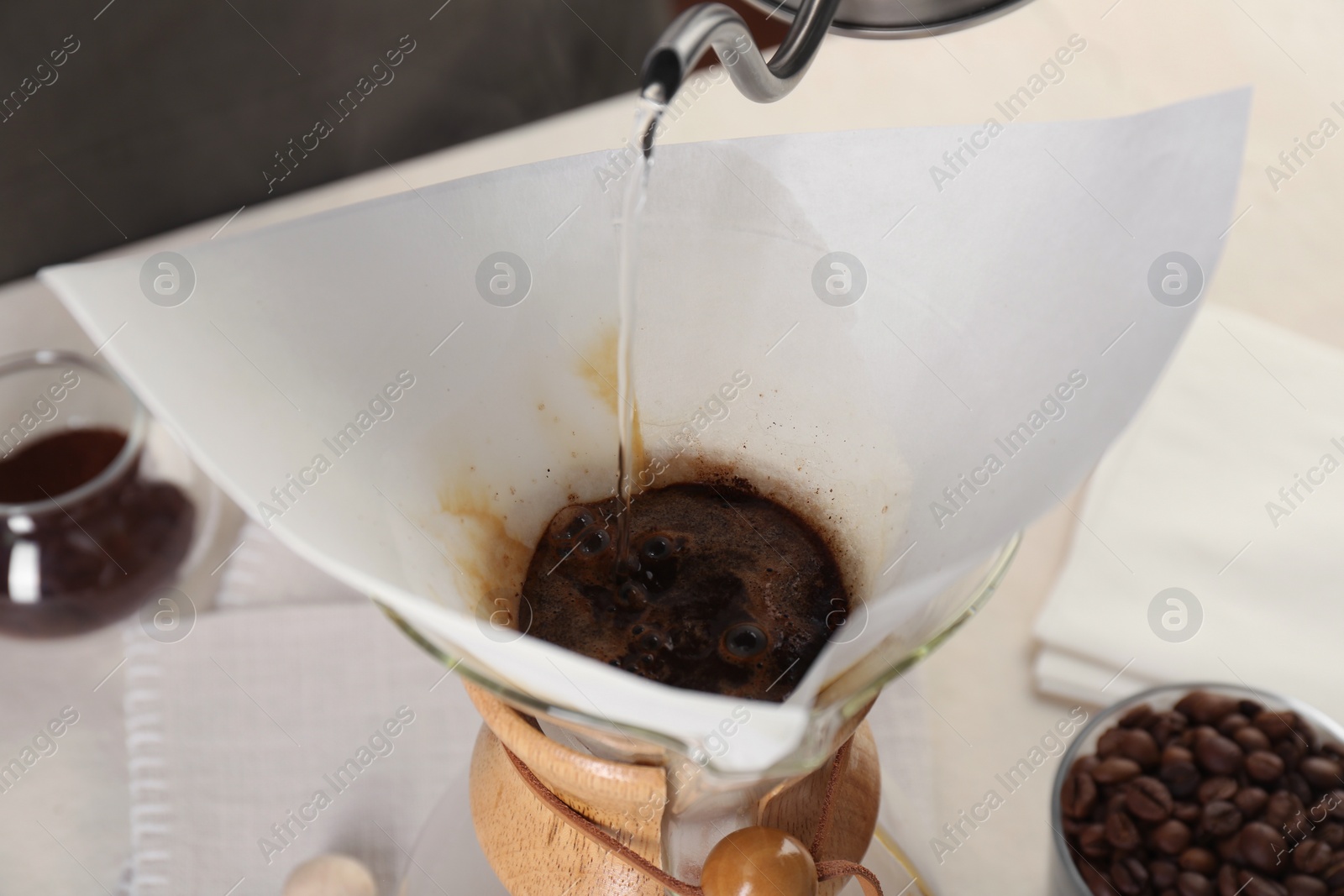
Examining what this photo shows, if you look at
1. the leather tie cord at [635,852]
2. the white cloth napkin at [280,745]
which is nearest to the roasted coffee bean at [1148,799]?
the leather tie cord at [635,852]

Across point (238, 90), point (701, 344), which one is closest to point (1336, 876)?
point (701, 344)

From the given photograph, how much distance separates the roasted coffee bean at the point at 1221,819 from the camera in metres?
0.39

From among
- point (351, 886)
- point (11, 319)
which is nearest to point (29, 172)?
point (11, 319)

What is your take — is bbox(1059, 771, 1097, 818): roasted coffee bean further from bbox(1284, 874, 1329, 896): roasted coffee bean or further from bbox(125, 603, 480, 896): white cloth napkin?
bbox(125, 603, 480, 896): white cloth napkin

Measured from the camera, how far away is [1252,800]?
39 centimetres

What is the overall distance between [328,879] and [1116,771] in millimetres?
280

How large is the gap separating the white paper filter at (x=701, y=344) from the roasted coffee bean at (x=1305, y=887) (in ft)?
0.61

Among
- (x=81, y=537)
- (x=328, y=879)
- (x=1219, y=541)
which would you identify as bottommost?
(x=1219, y=541)

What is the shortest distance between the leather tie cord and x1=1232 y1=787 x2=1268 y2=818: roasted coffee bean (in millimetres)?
155

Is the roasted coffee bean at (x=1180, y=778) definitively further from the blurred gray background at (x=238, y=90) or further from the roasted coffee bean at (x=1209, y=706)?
the blurred gray background at (x=238, y=90)

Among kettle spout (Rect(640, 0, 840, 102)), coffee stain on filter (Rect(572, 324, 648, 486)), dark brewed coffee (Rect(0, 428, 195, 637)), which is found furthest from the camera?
dark brewed coffee (Rect(0, 428, 195, 637))

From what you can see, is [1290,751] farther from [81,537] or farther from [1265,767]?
[81,537]

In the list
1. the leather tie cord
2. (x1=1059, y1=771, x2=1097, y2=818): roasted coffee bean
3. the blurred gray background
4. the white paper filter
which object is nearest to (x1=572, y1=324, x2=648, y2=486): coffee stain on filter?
the white paper filter

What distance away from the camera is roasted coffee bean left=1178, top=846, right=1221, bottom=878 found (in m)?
0.39
